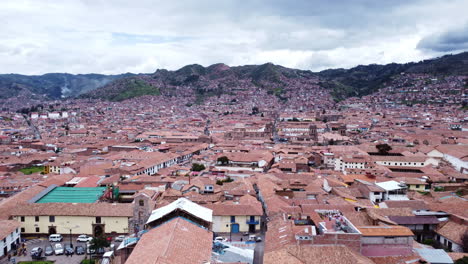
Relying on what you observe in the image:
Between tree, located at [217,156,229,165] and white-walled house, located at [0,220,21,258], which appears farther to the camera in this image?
tree, located at [217,156,229,165]

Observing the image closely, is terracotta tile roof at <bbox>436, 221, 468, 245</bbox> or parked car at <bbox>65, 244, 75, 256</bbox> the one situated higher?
terracotta tile roof at <bbox>436, 221, 468, 245</bbox>

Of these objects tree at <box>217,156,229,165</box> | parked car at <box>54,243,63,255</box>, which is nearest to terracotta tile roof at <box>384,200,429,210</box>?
tree at <box>217,156,229,165</box>

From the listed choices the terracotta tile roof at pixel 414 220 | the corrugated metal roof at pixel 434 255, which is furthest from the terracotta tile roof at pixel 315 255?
the terracotta tile roof at pixel 414 220

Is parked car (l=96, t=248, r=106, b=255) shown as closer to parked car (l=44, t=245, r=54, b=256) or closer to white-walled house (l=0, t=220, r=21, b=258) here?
parked car (l=44, t=245, r=54, b=256)

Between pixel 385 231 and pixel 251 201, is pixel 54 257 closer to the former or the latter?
pixel 251 201

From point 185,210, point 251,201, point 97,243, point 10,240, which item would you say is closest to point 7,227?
point 10,240

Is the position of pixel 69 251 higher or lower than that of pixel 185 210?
lower
